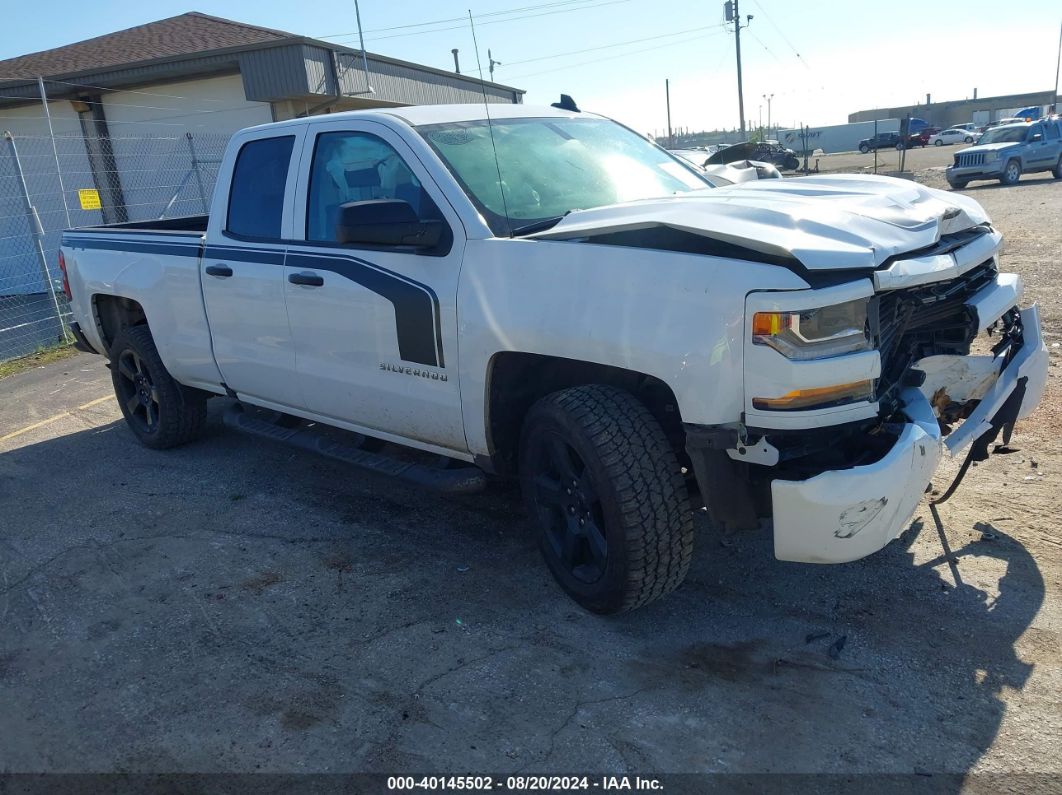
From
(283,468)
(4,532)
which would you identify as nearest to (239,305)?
(283,468)

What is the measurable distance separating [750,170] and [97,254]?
436cm

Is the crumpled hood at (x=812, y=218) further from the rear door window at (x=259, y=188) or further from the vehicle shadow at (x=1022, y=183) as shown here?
the vehicle shadow at (x=1022, y=183)

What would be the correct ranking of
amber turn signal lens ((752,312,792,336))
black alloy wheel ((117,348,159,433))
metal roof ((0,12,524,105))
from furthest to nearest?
1. metal roof ((0,12,524,105))
2. black alloy wheel ((117,348,159,433))
3. amber turn signal lens ((752,312,792,336))

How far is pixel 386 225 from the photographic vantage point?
364cm

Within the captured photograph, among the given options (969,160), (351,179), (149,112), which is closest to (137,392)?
(351,179)

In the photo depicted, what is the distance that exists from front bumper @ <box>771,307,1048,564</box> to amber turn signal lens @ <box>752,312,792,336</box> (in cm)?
49

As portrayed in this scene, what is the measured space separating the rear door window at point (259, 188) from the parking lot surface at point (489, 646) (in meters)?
1.55

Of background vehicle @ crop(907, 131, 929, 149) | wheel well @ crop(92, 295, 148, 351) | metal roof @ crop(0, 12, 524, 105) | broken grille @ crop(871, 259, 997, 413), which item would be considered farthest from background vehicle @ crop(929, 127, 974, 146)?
broken grille @ crop(871, 259, 997, 413)

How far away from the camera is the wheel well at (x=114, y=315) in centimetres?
608

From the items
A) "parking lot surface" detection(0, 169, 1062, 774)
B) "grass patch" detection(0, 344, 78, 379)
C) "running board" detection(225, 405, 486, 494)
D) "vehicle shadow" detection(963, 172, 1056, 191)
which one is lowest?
"vehicle shadow" detection(963, 172, 1056, 191)

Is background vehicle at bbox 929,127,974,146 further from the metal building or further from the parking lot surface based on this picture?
the parking lot surface

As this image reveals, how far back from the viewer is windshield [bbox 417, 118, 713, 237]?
3.86 meters

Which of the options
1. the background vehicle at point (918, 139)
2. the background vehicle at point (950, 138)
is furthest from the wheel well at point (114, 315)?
the background vehicle at point (950, 138)

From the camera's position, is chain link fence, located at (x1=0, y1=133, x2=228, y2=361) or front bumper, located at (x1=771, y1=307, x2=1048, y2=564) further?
chain link fence, located at (x1=0, y1=133, x2=228, y2=361)
